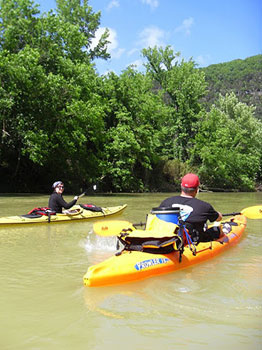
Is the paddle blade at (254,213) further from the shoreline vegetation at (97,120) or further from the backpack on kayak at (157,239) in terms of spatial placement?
the shoreline vegetation at (97,120)

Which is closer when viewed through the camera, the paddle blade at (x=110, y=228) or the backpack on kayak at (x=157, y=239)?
the backpack on kayak at (x=157, y=239)

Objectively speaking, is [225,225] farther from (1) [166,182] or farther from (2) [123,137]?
(1) [166,182]

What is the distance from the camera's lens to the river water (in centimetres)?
279

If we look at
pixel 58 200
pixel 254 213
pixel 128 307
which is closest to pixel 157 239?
pixel 128 307

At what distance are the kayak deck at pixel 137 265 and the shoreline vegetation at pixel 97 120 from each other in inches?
562

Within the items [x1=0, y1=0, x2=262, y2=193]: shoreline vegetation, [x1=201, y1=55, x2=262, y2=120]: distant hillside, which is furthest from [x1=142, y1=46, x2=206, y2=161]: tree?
[x1=201, y1=55, x2=262, y2=120]: distant hillside

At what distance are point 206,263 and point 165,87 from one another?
3008 cm

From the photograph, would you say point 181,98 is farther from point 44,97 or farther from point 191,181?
point 191,181

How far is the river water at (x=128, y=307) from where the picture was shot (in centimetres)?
279

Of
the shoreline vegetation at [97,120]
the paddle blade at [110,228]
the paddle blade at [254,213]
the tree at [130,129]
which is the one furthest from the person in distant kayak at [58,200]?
the tree at [130,129]

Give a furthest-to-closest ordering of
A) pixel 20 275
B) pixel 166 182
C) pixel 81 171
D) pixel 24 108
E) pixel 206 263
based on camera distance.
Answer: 1. pixel 166 182
2. pixel 81 171
3. pixel 24 108
4. pixel 206 263
5. pixel 20 275

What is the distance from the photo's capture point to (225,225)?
740cm

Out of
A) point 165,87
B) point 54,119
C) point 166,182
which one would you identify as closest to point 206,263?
point 54,119

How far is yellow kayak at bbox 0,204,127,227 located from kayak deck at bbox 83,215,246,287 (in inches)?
174
